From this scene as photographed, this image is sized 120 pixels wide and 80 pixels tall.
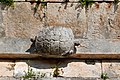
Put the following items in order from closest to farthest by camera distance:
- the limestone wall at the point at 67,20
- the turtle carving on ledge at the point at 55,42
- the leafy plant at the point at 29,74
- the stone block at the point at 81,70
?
the leafy plant at the point at 29,74, the turtle carving on ledge at the point at 55,42, the stone block at the point at 81,70, the limestone wall at the point at 67,20

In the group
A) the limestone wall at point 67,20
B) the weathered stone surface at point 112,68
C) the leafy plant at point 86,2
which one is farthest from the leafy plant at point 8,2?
the weathered stone surface at point 112,68

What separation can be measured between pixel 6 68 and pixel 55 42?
798 mm

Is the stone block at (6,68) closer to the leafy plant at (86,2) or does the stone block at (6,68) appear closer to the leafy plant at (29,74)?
the leafy plant at (29,74)

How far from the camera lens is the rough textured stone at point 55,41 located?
5.44 metres

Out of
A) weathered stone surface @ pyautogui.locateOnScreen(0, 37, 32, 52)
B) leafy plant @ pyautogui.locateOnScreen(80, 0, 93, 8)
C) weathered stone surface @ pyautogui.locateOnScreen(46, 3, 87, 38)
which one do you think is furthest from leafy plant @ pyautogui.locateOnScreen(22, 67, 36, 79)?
leafy plant @ pyautogui.locateOnScreen(80, 0, 93, 8)

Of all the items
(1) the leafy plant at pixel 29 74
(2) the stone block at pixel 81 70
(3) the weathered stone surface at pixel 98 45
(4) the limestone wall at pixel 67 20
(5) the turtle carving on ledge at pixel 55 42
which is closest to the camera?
(1) the leafy plant at pixel 29 74

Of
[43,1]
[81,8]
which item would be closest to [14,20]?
[43,1]

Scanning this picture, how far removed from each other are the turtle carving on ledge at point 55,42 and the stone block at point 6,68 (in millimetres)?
454

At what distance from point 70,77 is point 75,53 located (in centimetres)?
53

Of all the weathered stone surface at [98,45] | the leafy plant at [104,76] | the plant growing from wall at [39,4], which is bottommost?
the leafy plant at [104,76]

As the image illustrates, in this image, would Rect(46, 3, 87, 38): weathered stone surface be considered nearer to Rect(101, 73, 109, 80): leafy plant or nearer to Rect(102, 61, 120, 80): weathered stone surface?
Rect(102, 61, 120, 80): weathered stone surface

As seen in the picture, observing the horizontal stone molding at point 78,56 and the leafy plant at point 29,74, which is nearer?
the leafy plant at point 29,74

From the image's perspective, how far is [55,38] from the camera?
5430 millimetres

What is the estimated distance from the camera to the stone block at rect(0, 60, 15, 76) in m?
5.59
